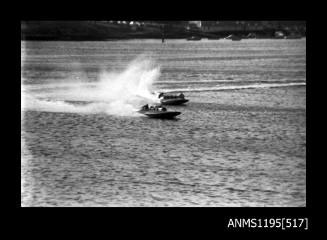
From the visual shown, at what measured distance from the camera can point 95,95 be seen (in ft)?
268

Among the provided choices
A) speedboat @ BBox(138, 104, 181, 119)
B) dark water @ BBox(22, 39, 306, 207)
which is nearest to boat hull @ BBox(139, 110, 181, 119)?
speedboat @ BBox(138, 104, 181, 119)

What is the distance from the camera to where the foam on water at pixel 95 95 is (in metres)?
69.8

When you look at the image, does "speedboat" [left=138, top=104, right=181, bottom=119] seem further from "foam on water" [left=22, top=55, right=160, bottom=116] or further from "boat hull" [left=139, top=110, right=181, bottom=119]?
"foam on water" [left=22, top=55, right=160, bottom=116]

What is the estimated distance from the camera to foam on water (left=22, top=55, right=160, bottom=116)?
6981cm

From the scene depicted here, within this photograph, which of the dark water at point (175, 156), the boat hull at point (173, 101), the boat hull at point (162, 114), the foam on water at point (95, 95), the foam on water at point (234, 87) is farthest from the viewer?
the foam on water at point (234, 87)

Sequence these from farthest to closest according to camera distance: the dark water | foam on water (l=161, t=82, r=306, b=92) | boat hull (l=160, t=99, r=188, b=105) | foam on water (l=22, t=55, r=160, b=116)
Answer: foam on water (l=161, t=82, r=306, b=92) < boat hull (l=160, t=99, r=188, b=105) < foam on water (l=22, t=55, r=160, b=116) < the dark water

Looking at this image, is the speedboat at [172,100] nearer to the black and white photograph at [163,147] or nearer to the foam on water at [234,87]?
the black and white photograph at [163,147]

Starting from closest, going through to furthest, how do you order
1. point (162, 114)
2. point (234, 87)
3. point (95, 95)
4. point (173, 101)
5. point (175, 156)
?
1. point (175, 156)
2. point (162, 114)
3. point (173, 101)
4. point (95, 95)
5. point (234, 87)

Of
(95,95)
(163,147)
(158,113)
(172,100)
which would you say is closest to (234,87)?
(95,95)

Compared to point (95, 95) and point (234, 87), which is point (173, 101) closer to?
point (95, 95)

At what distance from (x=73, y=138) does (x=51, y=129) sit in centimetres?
469

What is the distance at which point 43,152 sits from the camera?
Result: 47.9m

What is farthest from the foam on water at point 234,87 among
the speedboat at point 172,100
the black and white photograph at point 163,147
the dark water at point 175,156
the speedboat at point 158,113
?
the speedboat at point 158,113
